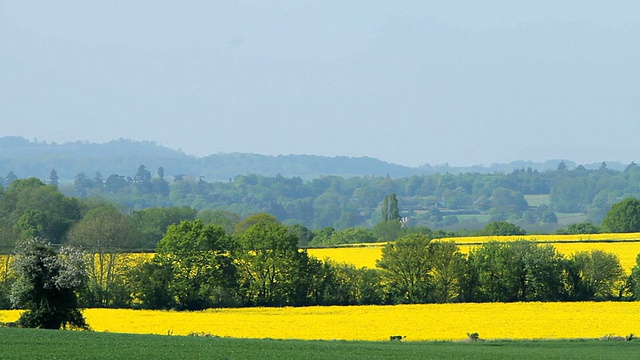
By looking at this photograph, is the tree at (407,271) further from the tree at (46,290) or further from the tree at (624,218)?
the tree at (624,218)

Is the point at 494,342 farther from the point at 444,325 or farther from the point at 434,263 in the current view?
the point at 434,263

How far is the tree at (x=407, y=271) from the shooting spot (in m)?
64.4

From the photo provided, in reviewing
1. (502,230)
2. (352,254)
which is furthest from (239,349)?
(502,230)

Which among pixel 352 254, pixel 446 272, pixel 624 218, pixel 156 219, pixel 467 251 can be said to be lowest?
pixel 446 272

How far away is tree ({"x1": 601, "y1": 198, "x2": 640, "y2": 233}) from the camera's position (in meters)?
112

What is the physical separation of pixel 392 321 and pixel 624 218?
6780 centimetres

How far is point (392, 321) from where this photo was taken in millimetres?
52188

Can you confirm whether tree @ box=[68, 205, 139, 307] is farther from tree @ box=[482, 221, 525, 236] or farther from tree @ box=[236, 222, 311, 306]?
tree @ box=[482, 221, 525, 236]

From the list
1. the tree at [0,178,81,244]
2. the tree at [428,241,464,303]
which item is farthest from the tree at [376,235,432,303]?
the tree at [0,178,81,244]

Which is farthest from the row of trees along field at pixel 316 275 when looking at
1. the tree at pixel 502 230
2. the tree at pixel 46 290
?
the tree at pixel 502 230

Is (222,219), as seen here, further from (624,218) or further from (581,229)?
(624,218)

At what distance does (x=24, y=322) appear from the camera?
44.2 m

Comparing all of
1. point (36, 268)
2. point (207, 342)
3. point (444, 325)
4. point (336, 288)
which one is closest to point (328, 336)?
point (444, 325)

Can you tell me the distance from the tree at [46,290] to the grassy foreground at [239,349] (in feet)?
19.2
